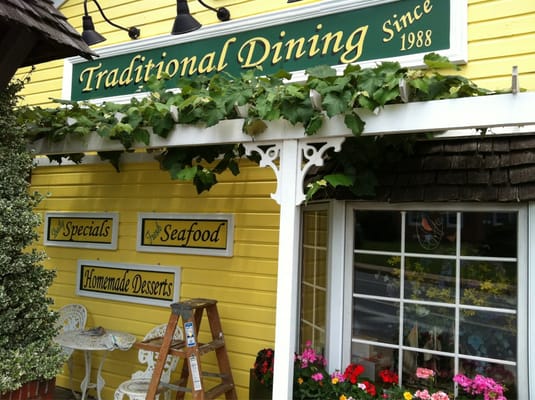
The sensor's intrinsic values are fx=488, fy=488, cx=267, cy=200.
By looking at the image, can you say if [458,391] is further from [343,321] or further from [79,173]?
[79,173]

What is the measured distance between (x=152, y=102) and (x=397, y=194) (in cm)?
179

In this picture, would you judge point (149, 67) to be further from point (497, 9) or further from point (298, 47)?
point (497, 9)

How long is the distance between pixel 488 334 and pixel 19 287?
3152mm

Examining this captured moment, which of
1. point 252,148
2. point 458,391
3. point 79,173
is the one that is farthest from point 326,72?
point 79,173

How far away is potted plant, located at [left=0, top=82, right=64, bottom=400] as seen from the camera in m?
3.16

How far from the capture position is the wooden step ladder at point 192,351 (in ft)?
11.7

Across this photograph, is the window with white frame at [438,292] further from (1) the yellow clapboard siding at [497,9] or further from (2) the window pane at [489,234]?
(1) the yellow clapboard siding at [497,9]

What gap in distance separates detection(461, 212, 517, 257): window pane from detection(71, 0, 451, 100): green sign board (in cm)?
130

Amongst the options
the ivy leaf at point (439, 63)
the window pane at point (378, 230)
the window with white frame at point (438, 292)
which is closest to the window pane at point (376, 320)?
the window with white frame at point (438, 292)

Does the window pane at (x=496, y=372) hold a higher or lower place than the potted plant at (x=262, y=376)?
higher

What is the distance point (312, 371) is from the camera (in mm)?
3484

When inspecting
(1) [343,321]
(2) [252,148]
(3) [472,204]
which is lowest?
(1) [343,321]

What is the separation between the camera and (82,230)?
209 inches

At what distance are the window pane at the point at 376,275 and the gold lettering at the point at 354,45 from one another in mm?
1605
